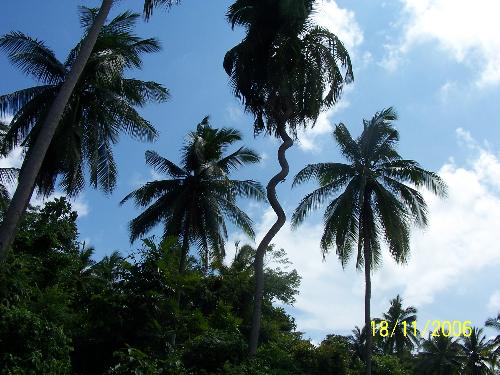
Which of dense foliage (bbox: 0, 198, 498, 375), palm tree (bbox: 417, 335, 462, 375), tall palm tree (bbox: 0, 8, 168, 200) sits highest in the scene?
palm tree (bbox: 417, 335, 462, 375)

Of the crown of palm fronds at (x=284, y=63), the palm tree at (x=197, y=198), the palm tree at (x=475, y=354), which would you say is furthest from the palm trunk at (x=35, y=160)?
the palm tree at (x=475, y=354)

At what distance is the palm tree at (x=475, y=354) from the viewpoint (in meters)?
43.8

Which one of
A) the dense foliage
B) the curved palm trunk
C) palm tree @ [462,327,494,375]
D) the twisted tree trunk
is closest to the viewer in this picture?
the dense foliage

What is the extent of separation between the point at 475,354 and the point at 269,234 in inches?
1374

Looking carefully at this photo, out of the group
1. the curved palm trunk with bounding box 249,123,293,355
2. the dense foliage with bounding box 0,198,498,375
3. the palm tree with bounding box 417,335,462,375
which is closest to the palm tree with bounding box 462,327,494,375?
the palm tree with bounding box 417,335,462,375

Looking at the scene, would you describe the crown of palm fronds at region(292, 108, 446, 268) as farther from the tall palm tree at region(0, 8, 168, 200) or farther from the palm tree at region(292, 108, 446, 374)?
the tall palm tree at region(0, 8, 168, 200)

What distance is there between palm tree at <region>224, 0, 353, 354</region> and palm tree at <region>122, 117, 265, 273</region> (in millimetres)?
5830

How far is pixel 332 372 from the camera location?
22.8m

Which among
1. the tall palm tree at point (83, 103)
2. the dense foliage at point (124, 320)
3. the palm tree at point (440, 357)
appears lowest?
the dense foliage at point (124, 320)

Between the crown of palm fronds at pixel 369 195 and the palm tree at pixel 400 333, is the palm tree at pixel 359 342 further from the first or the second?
the crown of palm fronds at pixel 369 195

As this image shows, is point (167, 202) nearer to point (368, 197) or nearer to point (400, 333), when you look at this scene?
point (368, 197)

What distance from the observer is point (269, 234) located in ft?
55.4

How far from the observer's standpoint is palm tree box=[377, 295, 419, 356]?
173 feet

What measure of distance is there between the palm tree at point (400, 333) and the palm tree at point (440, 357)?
323 centimetres
